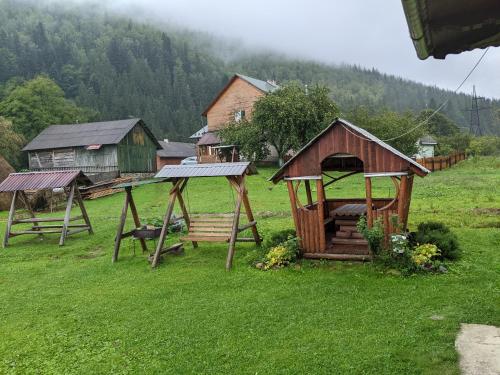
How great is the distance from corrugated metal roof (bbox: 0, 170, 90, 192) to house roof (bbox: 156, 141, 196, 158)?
1945 inches

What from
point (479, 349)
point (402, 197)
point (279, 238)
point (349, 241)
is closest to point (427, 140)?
point (349, 241)

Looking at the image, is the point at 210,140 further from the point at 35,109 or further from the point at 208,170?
the point at 208,170

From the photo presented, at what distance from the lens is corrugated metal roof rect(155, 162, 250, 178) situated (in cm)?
1187

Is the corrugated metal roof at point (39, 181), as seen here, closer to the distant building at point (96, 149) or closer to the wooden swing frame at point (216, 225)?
the wooden swing frame at point (216, 225)

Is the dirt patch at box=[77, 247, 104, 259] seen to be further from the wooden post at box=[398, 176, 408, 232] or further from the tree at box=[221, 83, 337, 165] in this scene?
the tree at box=[221, 83, 337, 165]

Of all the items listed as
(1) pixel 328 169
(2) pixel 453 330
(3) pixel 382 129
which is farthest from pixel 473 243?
(3) pixel 382 129

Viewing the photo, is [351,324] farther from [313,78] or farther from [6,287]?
[313,78]

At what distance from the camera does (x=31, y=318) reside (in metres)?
8.70

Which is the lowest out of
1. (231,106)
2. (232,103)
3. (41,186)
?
(41,186)

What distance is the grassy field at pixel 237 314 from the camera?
6160 mm

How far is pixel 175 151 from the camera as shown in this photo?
2803 inches

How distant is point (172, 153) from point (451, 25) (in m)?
67.6

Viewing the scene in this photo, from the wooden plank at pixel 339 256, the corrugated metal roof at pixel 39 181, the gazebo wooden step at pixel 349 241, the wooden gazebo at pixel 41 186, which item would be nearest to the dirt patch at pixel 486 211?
the gazebo wooden step at pixel 349 241

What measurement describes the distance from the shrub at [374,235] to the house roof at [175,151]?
195 ft
